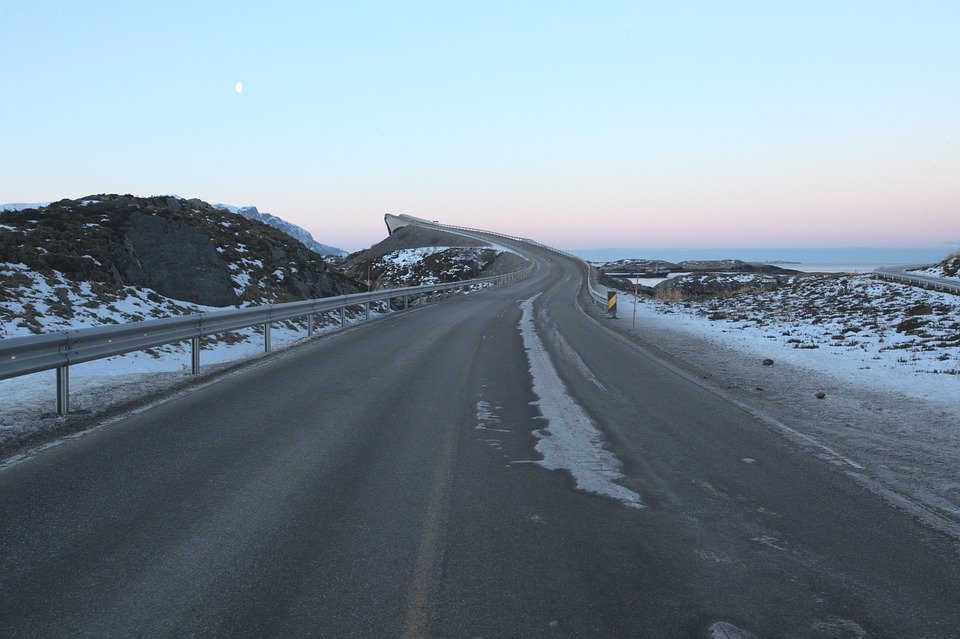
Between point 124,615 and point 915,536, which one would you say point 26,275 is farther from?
point 915,536

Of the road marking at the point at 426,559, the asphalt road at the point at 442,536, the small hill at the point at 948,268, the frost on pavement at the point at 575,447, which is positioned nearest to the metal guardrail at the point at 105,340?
the asphalt road at the point at 442,536

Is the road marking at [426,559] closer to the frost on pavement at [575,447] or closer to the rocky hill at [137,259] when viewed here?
the frost on pavement at [575,447]

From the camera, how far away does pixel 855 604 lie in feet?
10.8

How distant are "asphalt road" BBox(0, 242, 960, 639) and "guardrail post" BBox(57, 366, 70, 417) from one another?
847mm

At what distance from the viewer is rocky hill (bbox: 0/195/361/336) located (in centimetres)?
1484

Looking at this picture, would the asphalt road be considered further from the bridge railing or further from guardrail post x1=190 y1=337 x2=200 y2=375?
the bridge railing

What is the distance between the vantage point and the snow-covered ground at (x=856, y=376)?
5.66 metres

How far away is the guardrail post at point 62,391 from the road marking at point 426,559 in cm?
476

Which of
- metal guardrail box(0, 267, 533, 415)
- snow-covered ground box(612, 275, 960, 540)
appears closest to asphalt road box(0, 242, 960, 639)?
snow-covered ground box(612, 275, 960, 540)

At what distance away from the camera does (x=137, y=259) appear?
17.6 meters

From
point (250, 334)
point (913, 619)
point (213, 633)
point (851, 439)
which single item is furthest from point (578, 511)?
point (250, 334)

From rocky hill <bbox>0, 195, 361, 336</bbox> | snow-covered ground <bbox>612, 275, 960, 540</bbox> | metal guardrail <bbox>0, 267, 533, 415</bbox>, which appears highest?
rocky hill <bbox>0, 195, 361, 336</bbox>

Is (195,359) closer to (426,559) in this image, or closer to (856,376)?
(426,559)

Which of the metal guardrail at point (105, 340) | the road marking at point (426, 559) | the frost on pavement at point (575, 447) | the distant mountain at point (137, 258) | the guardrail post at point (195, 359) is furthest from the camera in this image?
the distant mountain at point (137, 258)
